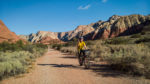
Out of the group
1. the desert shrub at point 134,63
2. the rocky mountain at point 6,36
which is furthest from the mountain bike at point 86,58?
the rocky mountain at point 6,36

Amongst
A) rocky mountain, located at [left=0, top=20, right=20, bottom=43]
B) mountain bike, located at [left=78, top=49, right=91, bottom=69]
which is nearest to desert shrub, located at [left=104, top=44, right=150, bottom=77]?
mountain bike, located at [left=78, top=49, right=91, bottom=69]

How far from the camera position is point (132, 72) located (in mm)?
5828

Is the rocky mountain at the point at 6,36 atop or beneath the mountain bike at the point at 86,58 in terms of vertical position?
atop

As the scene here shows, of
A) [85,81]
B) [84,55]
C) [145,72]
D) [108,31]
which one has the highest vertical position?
[108,31]

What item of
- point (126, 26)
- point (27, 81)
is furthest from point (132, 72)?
point (126, 26)

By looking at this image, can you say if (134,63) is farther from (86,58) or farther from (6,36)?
(6,36)

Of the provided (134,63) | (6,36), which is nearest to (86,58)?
(134,63)

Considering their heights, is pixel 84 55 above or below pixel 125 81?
above

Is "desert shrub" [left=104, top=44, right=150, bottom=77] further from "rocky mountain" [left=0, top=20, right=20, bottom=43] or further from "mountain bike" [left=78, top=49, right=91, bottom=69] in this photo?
"rocky mountain" [left=0, top=20, right=20, bottom=43]

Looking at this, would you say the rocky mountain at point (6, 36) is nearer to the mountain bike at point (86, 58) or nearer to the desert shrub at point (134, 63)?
the mountain bike at point (86, 58)

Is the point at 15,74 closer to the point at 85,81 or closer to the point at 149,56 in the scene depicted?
the point at 85,81

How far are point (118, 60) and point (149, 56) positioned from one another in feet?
5.58

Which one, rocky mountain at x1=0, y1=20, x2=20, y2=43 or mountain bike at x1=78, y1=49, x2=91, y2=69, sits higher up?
rocky mountain at x1=0, y1=20, x2=20, y2=43

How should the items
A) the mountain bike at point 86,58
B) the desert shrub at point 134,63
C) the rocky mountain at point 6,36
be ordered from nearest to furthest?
the desert shrub at point 134,63 → the mountain bike at point 86,58 → the rocky mountain at point 6,36
